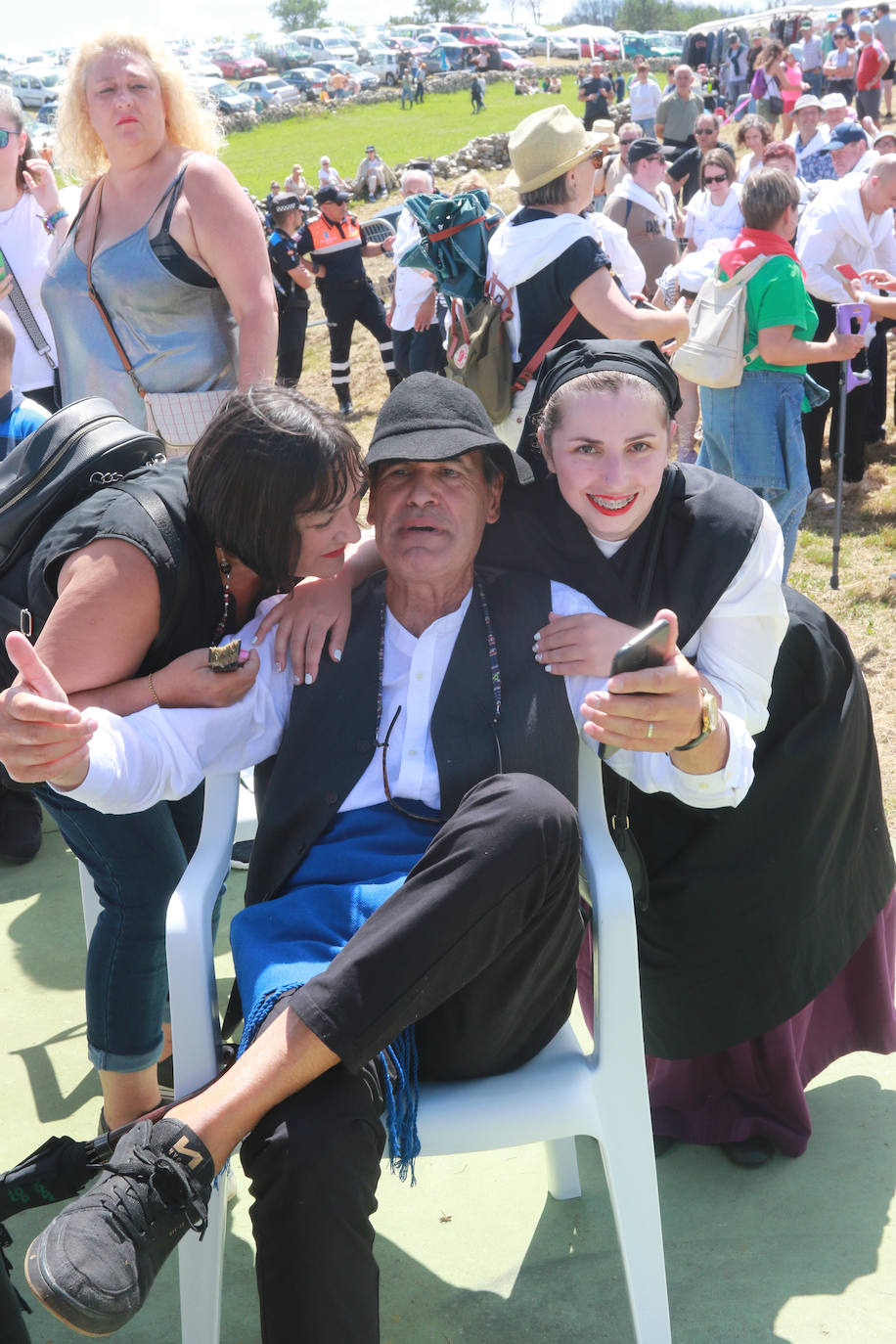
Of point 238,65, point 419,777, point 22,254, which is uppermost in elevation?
point 238,65

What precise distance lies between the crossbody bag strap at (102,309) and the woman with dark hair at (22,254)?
1.04 m

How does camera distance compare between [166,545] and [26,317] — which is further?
[26,317]

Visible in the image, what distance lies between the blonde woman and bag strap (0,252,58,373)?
98 cm

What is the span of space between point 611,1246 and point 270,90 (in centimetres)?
5116

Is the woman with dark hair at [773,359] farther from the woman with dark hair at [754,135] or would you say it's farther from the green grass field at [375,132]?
the green grass field at [375,132]

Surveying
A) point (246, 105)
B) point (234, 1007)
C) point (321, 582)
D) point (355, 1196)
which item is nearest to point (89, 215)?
point (321, 582)

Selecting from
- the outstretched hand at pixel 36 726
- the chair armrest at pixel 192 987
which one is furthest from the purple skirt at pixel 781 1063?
the outstretched hand at pixel 36 726

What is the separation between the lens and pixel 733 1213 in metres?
2.17

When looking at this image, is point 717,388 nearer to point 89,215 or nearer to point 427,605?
point 89,215

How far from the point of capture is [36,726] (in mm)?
1744

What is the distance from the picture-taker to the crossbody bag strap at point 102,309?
307 cm

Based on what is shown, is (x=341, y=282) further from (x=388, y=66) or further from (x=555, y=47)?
(x=555, y=47)

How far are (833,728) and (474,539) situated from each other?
2.45ft

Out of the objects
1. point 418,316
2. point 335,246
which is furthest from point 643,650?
point 335,246
